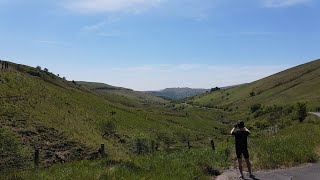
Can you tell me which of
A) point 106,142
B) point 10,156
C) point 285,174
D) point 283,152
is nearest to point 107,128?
point 106,142

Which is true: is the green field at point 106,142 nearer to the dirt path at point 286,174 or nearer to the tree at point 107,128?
the tree at point 107,128

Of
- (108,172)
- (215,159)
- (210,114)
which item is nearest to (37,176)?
(108,172)

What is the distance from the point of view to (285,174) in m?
19.8

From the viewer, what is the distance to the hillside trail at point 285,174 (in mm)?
18828

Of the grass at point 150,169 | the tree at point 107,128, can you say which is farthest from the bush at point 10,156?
the tree at point 107,128

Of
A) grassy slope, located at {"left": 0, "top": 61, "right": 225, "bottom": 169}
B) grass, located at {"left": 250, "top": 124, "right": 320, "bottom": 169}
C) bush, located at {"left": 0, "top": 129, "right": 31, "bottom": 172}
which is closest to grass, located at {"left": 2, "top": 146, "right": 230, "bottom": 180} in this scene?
grass, located at {"left": 250, "top": 124, "right": 320, "bottom": 169}

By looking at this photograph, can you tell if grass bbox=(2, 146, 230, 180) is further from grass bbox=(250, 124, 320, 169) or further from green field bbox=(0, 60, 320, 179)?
grass bbox=(250, 124, 320, 169)

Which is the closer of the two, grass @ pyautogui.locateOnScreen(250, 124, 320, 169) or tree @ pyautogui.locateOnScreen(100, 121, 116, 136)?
grass @ pyautogui.locateOnScreen(250, 124, 320, 169)

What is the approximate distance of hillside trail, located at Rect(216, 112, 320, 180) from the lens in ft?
61.8

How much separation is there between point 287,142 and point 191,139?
66895 millimetres

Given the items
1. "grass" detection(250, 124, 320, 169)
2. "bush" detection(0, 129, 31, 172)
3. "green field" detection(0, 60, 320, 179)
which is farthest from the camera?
"bush" detection(0, 129, 31, 172)

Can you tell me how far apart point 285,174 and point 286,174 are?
1.9 inches

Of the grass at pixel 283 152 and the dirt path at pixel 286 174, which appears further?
the grass at pixel 283 152

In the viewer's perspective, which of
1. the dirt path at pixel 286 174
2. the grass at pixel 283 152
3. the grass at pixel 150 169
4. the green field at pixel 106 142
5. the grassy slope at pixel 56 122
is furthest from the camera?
the grassy slope at pixel 56 122
